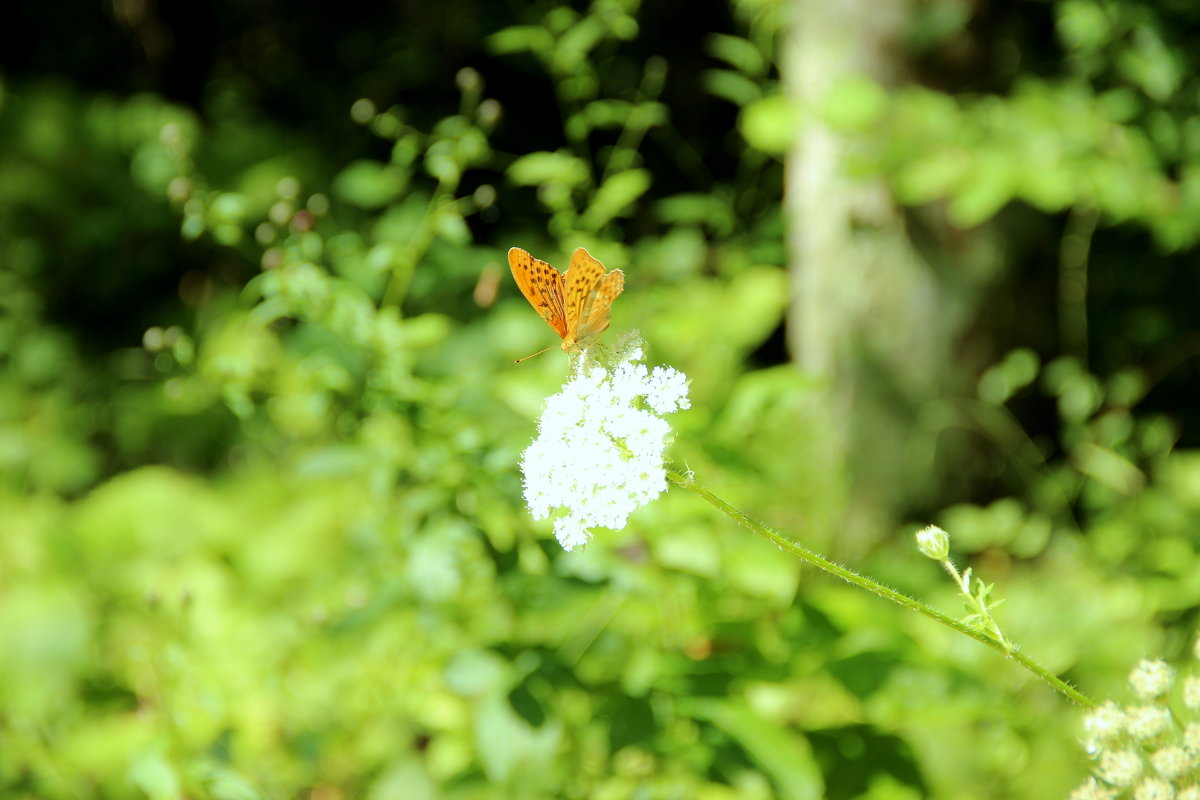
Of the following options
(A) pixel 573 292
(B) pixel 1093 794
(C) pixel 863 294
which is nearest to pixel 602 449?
(A) pixel 573 292

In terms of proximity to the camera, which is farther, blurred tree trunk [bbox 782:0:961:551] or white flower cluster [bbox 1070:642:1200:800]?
blurred tree trunk [bbox 782:0:961:551]

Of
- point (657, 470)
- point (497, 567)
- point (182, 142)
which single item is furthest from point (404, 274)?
point (657, 470)

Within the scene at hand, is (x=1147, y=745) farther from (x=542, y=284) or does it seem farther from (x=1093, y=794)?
(x=542, y=284)

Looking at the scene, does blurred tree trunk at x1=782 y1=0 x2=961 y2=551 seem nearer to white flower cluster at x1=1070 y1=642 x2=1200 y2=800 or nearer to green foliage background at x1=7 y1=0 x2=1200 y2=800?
green foliage background at x1=7 y1=0 x2=1200 y2=800

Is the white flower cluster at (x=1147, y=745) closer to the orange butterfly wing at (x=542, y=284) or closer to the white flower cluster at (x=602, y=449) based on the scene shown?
the white flower cluster at (x=602, y=449)

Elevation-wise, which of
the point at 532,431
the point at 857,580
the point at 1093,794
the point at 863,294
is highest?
the point at 857,580

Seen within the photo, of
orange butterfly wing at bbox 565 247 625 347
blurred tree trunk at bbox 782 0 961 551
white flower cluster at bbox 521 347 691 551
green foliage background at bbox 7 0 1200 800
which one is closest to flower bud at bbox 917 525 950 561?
white flower cluster at bbox 521 347 691 551

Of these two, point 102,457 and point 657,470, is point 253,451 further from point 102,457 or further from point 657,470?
point 657,470
